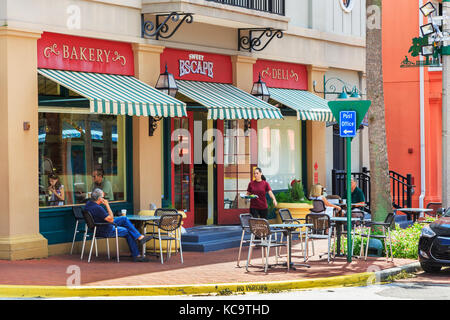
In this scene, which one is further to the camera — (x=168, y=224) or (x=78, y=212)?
(x=78, y=212)

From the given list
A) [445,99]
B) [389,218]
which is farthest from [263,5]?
[389,218]

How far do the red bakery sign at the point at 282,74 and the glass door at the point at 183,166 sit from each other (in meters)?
2.75

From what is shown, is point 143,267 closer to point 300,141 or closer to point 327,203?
point 327,203

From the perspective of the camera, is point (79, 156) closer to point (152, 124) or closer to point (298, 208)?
point (152, 124)

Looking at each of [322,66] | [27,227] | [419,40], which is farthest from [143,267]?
[322,66]

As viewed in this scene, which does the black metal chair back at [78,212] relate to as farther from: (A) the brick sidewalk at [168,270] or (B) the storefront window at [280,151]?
(B) the storefront window at [280,151]

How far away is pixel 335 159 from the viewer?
23.5m

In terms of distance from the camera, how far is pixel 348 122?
46.6ft

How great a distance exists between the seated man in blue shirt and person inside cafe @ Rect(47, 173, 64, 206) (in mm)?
982

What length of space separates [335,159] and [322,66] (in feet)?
9.06

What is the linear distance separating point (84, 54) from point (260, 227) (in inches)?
194
